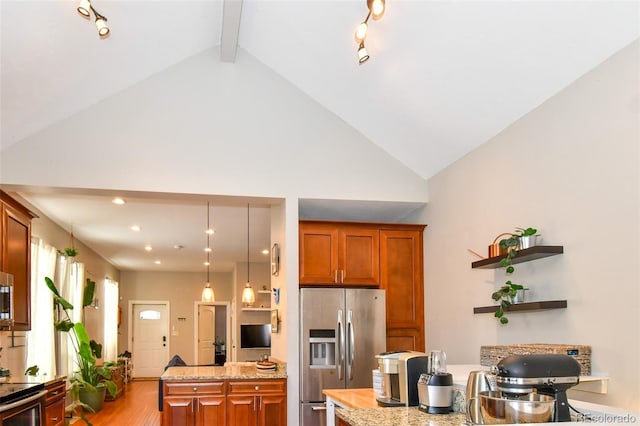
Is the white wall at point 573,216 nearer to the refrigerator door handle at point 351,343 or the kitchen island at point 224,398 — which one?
the refrigerator door handle at point 351,343

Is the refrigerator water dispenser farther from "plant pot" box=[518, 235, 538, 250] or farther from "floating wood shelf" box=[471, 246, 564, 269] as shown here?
"plant pot" box=[518, 235, 538, 250]

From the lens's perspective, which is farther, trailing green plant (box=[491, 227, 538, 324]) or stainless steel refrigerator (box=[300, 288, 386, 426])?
stainless steel refrigerator (box=[300, 288, 386, 426])

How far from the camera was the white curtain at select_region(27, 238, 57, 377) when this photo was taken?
7.92m

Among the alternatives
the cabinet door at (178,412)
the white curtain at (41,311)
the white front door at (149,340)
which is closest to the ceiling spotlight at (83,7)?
the cabinet door at (178,412)

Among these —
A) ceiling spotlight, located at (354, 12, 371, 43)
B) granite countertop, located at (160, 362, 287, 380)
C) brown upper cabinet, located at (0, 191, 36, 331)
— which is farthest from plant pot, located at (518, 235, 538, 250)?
brown upper cabinet, located at (0, 191, 36, 331)

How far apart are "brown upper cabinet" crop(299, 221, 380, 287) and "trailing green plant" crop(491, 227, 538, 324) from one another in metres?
1.83

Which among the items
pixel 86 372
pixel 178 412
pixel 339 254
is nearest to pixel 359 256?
pixel 339 254

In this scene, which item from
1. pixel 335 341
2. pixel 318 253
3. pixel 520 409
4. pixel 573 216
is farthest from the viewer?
pixel 318 253

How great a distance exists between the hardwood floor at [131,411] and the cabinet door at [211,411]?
332 cm

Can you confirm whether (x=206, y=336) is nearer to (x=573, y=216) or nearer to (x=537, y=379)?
(x=573, y=216)

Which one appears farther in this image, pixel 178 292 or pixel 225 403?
pixel 178 292

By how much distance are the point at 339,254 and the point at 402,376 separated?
266 cm

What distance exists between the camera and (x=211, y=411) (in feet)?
18.4

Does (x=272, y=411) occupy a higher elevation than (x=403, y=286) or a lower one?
lower
